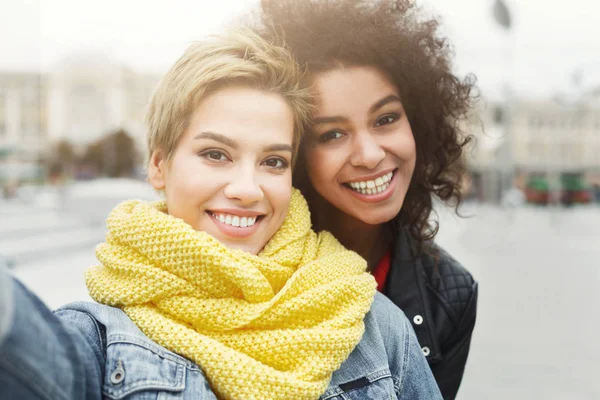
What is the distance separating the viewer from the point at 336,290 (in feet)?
5.00

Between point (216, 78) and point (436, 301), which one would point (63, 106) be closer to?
point (436, 301)

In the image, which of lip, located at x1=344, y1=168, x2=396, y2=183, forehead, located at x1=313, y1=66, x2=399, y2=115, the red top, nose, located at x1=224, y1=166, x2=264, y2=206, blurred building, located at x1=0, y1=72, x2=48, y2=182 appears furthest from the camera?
blurred building, located at x1=0, y1=72, x2=48, y2=182

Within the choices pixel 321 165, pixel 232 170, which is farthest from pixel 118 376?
pixel 321 165

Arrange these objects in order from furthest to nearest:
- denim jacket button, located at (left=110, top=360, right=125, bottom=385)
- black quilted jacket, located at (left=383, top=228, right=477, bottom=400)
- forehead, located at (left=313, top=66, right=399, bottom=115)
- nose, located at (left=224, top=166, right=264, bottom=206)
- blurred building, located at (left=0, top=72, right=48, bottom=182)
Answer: blurred building, located at (left=0, top=72, right=48, bottom=182) < black quilted jacket, located at (left=383, top=228, right=477, bottom=400) < forehead, located at (left=313, top=66, right=399, bottom=115) < nose, located at (left=224, top=166, right=264, bottom=206) < denim jacket button, located at (left=110, top=360, right=125, bottom=385)

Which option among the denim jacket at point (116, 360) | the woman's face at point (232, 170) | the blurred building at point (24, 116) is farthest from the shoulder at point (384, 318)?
the blurred building at point (24, 116)

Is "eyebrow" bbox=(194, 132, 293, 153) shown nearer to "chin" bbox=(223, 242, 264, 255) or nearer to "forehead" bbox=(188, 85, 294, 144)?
"forehead" bbox=(188, 85, 294, 144)

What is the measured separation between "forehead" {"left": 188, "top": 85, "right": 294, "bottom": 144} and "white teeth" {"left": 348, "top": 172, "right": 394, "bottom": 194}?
0.47m

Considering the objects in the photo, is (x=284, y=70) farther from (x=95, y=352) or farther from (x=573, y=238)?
(x=573, y=238)

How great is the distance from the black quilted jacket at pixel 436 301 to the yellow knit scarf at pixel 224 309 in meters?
0.73

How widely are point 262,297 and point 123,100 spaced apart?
50.4 m

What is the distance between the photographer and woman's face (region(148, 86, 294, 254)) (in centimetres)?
152

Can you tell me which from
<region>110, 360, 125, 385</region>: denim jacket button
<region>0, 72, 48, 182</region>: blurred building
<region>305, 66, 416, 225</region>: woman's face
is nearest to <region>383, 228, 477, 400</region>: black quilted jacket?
<region>305, 66, 416, 225</region>: woman's face

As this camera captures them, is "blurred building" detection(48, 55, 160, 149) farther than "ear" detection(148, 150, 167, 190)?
Yes

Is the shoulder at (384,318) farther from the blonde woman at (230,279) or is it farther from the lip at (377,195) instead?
the lip at (377,195)
